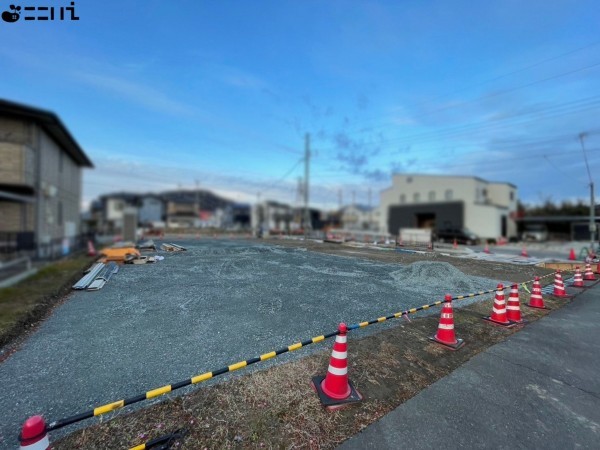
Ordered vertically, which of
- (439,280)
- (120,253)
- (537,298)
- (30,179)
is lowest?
(537,298)

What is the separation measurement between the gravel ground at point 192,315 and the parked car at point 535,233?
44.1 m

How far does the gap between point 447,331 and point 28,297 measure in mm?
11134

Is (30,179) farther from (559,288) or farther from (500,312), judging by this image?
(559,288)

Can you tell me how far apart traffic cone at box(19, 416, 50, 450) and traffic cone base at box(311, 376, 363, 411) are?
2660 millimetres

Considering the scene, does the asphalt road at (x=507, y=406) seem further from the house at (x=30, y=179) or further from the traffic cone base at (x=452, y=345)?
the house at (x=30, y=179)

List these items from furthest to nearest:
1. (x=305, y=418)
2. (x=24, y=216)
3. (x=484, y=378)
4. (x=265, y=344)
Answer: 1. (x=24, y=216)
2. (x=265, y=344)
3. (x=484, y=378)
4. (x=305, y=418)

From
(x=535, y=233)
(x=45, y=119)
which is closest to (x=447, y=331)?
(x=45, y=119)

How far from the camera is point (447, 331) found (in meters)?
5.24

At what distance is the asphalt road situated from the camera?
298cm

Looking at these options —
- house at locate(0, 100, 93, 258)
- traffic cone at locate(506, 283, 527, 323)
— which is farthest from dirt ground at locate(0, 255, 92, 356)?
traffic cone at locate(506, 283, 527, 323)

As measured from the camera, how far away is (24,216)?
61.0 feet

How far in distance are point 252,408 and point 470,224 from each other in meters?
40.7

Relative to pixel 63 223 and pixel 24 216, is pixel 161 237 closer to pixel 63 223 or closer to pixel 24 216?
pixel 24 216

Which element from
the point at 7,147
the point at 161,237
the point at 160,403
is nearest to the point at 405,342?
the point at 160,403
